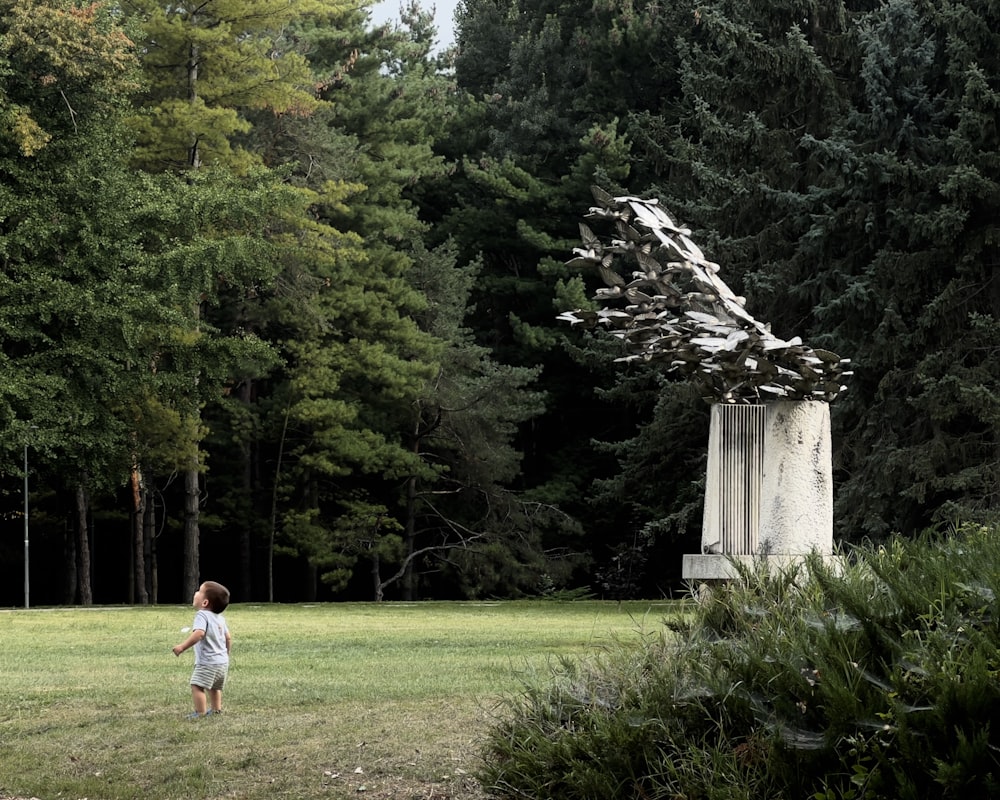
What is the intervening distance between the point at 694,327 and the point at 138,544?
29.2 metres

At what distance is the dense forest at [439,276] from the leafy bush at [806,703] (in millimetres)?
19184

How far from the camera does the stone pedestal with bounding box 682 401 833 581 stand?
41.3 ft

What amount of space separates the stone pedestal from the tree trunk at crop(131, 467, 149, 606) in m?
27.2

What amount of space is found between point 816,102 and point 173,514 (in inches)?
905

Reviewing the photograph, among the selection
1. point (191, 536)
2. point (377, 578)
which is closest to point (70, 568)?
point (191, 536)

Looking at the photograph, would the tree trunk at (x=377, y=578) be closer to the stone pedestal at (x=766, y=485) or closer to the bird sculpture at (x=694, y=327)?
the bird sculpture at (x=694, y=327)

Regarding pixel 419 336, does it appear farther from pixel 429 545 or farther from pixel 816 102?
pixel 816 102

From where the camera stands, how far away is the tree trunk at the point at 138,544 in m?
38.5

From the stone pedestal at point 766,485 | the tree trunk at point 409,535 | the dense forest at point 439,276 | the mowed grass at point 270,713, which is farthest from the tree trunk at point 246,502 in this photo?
the stone pedestal at point 766,485

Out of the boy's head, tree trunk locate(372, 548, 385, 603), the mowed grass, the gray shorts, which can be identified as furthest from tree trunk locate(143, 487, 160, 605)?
the gray shorts

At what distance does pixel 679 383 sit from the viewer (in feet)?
116

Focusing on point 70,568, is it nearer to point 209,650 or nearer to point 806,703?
point 209,650

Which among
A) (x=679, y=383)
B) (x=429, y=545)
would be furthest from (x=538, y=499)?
(x=679, y=383)

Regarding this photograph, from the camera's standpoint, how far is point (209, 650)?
10.5m
